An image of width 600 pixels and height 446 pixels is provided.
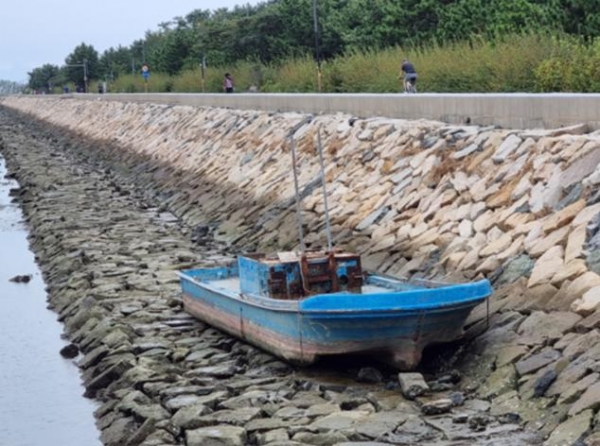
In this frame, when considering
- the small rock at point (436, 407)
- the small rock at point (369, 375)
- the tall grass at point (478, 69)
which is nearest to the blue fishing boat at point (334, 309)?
the small rock at point (369, 375)

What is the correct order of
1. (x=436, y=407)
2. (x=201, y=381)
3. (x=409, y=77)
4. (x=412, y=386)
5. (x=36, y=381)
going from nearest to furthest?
1. (x=436, y=407)
2. (x=412, y=386)
3. (x=201, y=381)
4. (x=36, y=381)
5. (x=409, y=77)

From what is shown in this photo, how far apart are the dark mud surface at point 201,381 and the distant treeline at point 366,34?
764 centimetres

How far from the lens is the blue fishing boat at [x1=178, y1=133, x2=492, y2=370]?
10695 millimetres

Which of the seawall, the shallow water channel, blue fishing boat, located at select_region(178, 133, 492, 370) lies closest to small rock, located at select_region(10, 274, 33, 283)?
the shallow water channel

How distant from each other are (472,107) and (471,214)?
12.3 ft

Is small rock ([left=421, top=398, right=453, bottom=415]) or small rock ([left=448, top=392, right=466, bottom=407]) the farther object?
small rock ([left=448, top=392, right=466, bottom=407])

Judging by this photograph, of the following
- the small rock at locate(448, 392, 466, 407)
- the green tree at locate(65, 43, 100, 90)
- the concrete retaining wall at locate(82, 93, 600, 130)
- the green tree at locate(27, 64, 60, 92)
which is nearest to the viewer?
the small rock at locate(448, 392, 466, 407)

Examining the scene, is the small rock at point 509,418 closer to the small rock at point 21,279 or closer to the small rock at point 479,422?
the small rock at point 479,422

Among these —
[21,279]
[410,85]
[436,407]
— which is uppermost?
[410,85]

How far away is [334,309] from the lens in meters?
10.8

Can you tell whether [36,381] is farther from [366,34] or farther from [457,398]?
[366,34]

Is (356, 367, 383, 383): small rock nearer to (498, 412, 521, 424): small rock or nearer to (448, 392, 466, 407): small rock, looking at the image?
(448, 392, 466, 407): small rock

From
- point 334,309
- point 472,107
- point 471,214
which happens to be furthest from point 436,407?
point 472,107

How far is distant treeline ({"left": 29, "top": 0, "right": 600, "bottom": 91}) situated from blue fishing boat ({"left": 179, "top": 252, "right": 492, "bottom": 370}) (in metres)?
7.79
